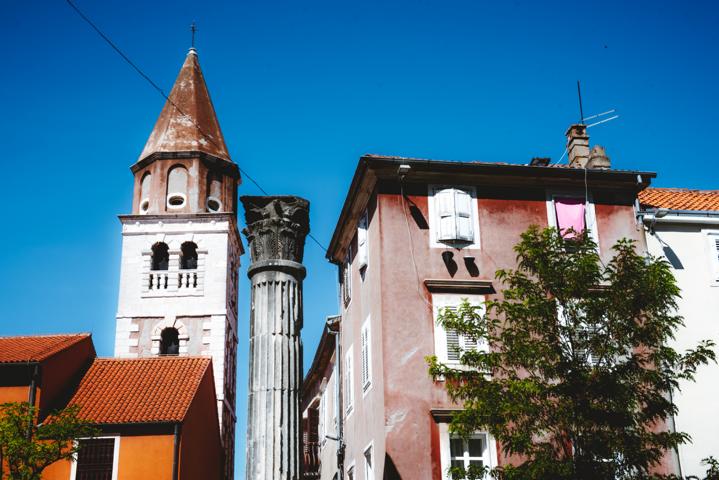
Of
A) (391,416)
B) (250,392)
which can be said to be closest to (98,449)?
(391,416)

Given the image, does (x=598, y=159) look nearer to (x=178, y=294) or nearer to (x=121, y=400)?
(x=121, y=400)

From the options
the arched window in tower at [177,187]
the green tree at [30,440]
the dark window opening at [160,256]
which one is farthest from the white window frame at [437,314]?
the arched window in tower at [177,187]

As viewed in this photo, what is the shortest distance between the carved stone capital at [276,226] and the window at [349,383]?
24.9ft

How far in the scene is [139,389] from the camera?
Result: 1128 inches

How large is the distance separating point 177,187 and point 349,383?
71.3 ft

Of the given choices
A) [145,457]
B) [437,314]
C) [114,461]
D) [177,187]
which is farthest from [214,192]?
[437,314]

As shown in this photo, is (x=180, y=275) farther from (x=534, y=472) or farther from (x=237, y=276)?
(x=534, y=472)

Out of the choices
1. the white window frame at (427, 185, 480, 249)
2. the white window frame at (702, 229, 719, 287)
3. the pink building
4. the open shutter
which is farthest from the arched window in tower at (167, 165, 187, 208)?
the white window frame at (702, 229, 719, 287)

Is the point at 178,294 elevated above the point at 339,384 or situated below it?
above

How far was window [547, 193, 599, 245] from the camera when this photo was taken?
22.8 metres

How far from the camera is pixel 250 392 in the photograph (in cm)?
1620

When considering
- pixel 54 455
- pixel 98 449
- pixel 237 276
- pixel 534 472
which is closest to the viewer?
pixel 534 472

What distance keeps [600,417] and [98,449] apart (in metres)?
15.6

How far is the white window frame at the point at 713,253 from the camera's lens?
23.0 metres
